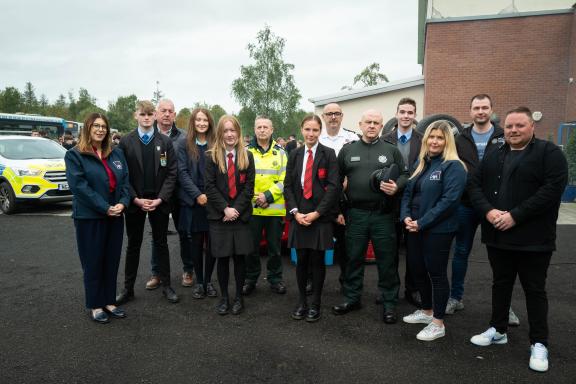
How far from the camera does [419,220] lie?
359 centimetres

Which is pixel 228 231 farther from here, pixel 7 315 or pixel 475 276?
pixel 475 276

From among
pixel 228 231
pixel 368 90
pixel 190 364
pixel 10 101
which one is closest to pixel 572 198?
pixel 368 90

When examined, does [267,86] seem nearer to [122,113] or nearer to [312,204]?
[312,204]

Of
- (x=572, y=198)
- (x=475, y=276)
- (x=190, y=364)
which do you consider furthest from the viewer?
(x=572, y=198)

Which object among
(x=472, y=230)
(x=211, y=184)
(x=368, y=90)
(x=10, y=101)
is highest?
(x=10, y=101)

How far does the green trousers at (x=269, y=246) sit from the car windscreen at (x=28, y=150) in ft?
27.3

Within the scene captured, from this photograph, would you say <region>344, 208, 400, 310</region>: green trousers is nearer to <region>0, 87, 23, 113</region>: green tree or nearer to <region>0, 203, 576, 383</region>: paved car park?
<region>0, 203, 576, 383</region>: paved car park

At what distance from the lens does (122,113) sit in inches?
2670

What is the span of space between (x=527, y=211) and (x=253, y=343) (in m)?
2.44

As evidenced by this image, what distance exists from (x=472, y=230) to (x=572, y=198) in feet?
31.1

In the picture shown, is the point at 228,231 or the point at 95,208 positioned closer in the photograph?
the point at 95,208

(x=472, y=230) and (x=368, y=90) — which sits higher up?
(x=368, y=90)

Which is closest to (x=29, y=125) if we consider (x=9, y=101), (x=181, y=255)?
(x=181, y=255)

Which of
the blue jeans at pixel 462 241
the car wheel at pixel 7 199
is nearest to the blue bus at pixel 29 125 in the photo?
the car wheel at pixel 7 199
